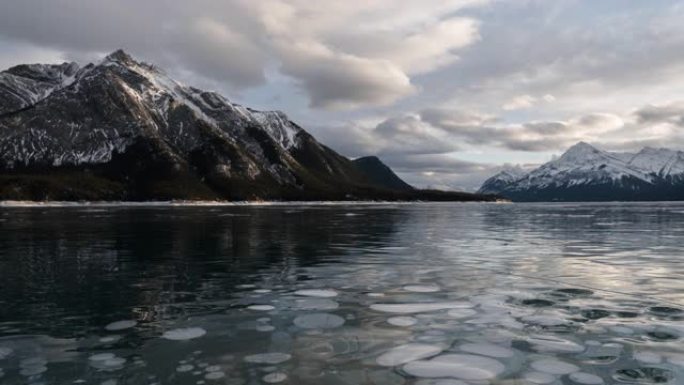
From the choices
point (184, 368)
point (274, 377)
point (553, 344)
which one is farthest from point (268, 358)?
point (553, 344)

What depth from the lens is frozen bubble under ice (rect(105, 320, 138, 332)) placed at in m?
15.3

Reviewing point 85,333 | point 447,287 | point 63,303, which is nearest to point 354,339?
point 85,333

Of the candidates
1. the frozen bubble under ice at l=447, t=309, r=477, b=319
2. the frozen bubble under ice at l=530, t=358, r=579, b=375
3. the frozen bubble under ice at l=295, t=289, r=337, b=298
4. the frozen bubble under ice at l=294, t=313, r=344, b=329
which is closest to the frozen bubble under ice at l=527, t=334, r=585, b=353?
the frozen bubble under ice at l=530, t=358, r=579, b=375

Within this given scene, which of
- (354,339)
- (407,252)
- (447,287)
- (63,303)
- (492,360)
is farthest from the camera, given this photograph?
(407,252)

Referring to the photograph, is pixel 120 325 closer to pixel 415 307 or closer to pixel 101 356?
pixel 101 356

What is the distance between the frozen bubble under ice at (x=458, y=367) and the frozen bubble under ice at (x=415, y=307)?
481 cm

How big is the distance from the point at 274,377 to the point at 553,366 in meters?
6.10

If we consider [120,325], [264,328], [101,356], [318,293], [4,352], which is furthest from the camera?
[318,293]

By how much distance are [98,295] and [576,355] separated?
16.1 metres

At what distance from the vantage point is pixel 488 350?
13.3 metres

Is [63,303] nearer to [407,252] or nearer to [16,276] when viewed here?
[16,276]

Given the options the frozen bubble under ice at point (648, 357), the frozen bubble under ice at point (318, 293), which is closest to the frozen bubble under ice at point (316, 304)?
the frozen bubble under ice at point (318, 293)

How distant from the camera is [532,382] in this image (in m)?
11.2

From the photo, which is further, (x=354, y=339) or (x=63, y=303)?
(x=63, y=303)
